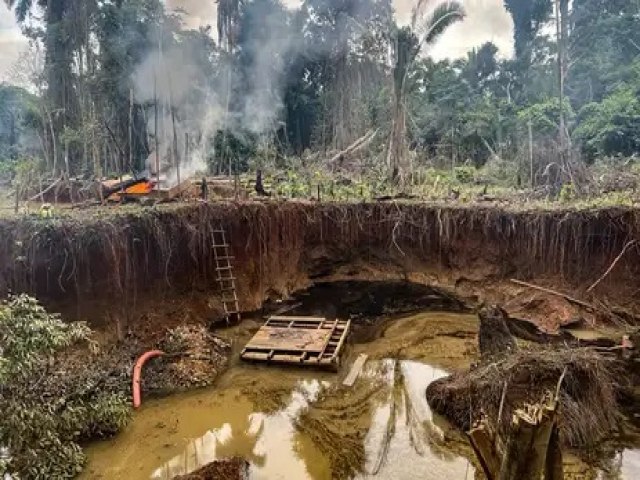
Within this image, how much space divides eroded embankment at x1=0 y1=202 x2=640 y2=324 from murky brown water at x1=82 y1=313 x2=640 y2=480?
2.97 metres

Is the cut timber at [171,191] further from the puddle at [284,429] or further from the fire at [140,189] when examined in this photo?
the puddle at [284,429]

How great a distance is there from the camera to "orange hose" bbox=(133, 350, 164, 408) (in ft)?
24.1

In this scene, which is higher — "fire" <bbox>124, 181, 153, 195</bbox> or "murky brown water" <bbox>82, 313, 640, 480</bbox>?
"fire" <bbox>124, 181, 153, 195</bbox>

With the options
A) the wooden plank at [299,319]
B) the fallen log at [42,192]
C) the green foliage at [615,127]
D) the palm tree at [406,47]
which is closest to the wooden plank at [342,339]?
the wooden plank at [299,319]

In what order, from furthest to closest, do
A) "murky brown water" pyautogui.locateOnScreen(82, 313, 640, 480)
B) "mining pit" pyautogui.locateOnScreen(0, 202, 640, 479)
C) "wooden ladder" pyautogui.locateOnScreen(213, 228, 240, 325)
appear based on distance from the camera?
"wooden ladder" pyautogui.locateOnScreen(213, 228, 240, 325) → "mining pit" pyautogui.locateOnScreen(0, 202, 640, 479) → "murky brown water" pyautogui.locateOnScreen(82, 313, 640, 480)

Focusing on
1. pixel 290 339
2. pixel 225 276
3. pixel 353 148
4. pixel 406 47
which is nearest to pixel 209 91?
pixel 353 148

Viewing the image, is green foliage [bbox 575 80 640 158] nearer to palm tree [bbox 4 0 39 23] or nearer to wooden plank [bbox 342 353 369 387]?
wooden plank [bbox 342 353 369 387]

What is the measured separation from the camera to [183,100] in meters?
20.7

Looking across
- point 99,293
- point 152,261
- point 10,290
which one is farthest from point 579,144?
point 10,290

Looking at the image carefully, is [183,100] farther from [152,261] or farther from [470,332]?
[470,332]

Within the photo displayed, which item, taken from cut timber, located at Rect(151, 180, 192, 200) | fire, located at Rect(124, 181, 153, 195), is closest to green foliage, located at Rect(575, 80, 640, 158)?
cut timber, located at Rect(151, 180, 192, 200)

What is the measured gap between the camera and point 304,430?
6727 mm

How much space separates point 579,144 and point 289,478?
16385mm

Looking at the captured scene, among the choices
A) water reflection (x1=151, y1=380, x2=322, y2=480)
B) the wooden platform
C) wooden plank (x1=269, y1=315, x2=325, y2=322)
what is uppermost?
wooden plank (x1=269, y1=315, x2=325, y2=322)
